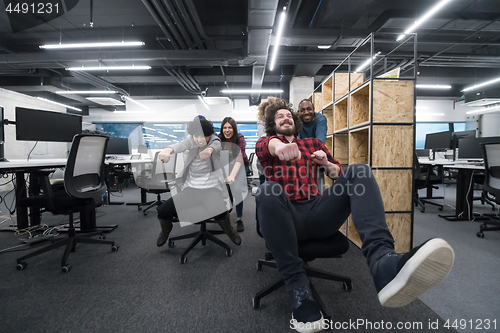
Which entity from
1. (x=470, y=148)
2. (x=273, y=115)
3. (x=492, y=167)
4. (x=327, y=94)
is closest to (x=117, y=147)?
(x=327, y=94)

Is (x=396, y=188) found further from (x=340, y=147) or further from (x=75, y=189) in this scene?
(x=75, y=189)

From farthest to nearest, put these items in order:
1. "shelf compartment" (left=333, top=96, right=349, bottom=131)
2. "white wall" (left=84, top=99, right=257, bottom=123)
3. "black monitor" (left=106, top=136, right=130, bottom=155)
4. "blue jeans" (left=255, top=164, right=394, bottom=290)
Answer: "white wall" (left=84, top=99, right=257, bottom=123) < "black monitor" (left=106, top=136, right=130, bottom=155) < "shelf compartment" (left=333, top=96, right=349, bottom=131) < "blue jeans" (left=255, top=164, right=394, bottom=290)

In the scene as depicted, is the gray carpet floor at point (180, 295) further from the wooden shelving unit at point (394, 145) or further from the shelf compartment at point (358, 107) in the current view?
the shelf compartment at point (358, 107)

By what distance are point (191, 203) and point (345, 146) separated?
1713 millimetres

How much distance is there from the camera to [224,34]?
496 centimetres

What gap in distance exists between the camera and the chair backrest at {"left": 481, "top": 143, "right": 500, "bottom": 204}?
85.3 inches

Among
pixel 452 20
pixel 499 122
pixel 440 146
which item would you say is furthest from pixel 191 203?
pixel 499 122

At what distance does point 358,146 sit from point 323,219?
1.33 m

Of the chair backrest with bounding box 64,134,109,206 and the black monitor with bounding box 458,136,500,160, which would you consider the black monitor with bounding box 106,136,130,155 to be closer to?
the chair backrest with bounding box 64,134,109,206

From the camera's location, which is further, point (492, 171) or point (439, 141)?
point (439, 141)

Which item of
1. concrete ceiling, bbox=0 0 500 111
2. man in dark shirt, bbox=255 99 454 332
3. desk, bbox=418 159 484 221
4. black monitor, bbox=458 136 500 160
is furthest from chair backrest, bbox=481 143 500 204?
concrete ceiling, bbox=0 0 500 111

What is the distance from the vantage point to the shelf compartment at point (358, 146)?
79.4 inches

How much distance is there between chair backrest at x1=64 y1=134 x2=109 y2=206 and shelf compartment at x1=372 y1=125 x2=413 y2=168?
7.23 ft

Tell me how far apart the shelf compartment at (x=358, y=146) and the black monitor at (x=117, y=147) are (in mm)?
4385
